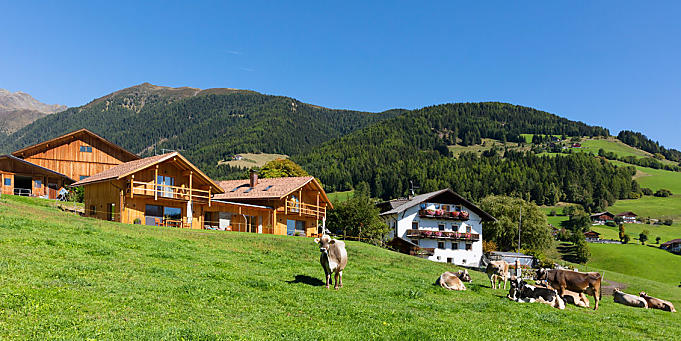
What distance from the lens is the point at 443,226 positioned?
230 ft

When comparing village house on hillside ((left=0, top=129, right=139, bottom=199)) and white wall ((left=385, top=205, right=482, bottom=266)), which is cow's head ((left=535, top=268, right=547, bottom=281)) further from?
village house on hillside ((left=0, top=129, right=139, bottom=199))

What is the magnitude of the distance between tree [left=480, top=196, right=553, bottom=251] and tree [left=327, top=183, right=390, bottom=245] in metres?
32.1

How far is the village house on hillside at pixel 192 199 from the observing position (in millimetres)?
40812

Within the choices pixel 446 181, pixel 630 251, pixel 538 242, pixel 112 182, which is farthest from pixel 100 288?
pixel 446 181

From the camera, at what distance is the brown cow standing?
2117 centimetres

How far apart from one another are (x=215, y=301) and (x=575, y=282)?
54.5 ft

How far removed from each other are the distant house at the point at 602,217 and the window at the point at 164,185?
512 feet

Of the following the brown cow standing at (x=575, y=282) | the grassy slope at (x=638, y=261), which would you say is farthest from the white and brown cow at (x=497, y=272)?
the grassy slope at (x=638, y=261)

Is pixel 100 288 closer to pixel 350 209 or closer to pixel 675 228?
pixel 350 209

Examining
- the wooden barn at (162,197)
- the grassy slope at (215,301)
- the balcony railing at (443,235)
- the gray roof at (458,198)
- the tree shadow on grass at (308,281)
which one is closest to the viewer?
the grassy slope at (215,301)

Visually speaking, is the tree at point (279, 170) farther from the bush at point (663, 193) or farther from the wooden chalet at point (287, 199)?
the bush at point (663, 193)

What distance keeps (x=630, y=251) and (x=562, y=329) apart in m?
108

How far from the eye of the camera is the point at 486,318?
49.3 ft

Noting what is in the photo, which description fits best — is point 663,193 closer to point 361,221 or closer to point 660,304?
point 361,221
